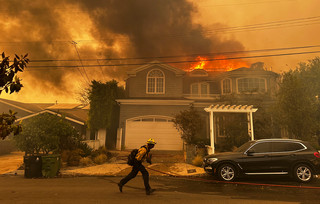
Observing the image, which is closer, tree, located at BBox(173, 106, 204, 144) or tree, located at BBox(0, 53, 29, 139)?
tree, located at BBox(0, 53, 29, 139)

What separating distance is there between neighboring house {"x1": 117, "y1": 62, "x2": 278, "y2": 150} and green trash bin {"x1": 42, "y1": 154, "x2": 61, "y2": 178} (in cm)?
802

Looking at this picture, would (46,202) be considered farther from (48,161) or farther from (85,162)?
(85,162)

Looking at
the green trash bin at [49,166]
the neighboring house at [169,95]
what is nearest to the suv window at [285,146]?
the neighboring house at [169,95]

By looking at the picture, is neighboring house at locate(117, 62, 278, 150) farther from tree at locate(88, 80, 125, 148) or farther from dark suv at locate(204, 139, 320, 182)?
dark suv at locate(204, 139, 320, 182)

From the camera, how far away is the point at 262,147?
796 centimetres

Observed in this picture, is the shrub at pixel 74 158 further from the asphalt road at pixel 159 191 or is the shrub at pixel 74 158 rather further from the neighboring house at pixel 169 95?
the neighboring house at pixel 169 95

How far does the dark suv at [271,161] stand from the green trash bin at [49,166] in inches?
255

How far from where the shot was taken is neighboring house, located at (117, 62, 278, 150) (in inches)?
663

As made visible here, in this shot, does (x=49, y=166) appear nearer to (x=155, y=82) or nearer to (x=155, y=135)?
(x=155, y=135)

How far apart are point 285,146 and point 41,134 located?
1103 centimetres

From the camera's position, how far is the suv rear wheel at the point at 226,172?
7691 millimetres

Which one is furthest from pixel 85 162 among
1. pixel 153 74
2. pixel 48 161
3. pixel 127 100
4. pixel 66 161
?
pixel 153 74

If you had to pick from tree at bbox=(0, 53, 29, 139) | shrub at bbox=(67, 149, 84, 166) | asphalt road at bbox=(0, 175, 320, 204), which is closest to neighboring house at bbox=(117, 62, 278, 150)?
shrub at bbox=(67, 149, 84, 166)

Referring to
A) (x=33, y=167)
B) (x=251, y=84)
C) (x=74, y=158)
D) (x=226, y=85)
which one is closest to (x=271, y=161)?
(x=74, y=158)
